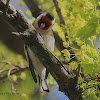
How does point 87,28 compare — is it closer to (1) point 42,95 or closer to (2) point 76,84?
(2) point 76,84

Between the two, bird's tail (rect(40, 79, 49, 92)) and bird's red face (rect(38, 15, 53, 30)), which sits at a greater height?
bird's red face (rect(38, 15, 53, 30))

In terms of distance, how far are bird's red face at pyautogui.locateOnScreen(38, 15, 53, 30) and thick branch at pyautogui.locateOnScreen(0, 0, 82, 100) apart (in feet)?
1.87

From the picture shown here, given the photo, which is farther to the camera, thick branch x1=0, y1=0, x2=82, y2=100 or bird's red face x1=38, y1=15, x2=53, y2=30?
bird's red face x1=38, y1=15, x2=53, y2=30

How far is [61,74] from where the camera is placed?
0.82m

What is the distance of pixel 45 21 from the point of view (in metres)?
1.39

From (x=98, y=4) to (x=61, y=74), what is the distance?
0.36m

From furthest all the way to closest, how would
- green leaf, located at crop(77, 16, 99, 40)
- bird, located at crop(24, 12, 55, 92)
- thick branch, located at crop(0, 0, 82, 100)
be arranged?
1. bird, located at crop(24, 12, 55, 92)
2. thick branch, located at crop(0, 0, 82, 100)
3. green leaf, located at crop(77, 16, 99, 40)

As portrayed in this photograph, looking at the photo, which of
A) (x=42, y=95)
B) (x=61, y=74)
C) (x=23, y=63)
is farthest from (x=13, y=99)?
(x=61, y=74)

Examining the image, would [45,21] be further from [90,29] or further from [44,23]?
[90,29]

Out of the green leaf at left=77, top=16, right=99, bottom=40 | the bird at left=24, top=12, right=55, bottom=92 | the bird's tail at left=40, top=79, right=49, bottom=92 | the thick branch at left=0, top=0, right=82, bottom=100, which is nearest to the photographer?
the green leaf at left=77, top=16, right=99, bottom=40

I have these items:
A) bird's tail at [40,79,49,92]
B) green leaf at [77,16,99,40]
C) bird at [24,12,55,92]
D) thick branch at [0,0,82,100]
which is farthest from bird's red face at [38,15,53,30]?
green leaf at [77,16,99,40]

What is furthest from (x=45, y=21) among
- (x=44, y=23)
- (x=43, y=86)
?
(x=43, y=86)

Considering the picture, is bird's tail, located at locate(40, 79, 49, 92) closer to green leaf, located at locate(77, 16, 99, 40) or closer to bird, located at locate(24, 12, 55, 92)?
bird, located at locate(24, 12, 55, 92)

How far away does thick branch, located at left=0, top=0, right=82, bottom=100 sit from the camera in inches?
30.2
